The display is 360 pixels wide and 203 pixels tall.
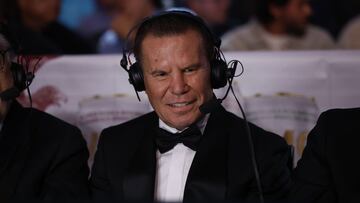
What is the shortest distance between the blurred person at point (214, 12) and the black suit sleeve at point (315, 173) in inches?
101

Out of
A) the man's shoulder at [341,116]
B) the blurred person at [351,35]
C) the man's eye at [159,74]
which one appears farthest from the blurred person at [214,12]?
the man's shoulder at [341,116]

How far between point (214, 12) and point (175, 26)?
2.47m

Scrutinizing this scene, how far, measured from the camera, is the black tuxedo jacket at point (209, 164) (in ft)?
7.66

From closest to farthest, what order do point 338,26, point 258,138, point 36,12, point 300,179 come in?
point 300,179
point 258,138
point 36,12
point 338,26

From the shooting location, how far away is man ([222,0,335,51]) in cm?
439

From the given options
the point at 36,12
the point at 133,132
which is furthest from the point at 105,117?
the point at 36,12

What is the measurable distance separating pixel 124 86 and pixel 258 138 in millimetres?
839

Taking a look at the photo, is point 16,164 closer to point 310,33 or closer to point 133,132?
point 133,132

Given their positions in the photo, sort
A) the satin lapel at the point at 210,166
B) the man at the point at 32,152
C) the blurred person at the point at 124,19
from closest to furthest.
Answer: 1. the satin lapel at the point at 210,166
2. the man at the point at 32,152
3. the blurred person at the point at 124,19

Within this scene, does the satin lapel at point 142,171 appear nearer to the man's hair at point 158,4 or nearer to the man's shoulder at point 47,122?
Answer: the man's shoulder at point 47,122

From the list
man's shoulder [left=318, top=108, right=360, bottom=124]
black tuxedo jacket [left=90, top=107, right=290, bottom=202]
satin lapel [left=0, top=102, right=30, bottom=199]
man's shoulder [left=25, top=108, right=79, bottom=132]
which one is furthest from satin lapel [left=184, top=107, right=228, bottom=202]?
satin lapel [left=0, top=102, right=30, bottom=199]

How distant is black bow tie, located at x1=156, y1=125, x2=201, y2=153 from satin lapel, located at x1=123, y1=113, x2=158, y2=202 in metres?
0.05

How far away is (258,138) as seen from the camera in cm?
242

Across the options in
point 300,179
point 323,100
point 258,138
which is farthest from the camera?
point 323,100
